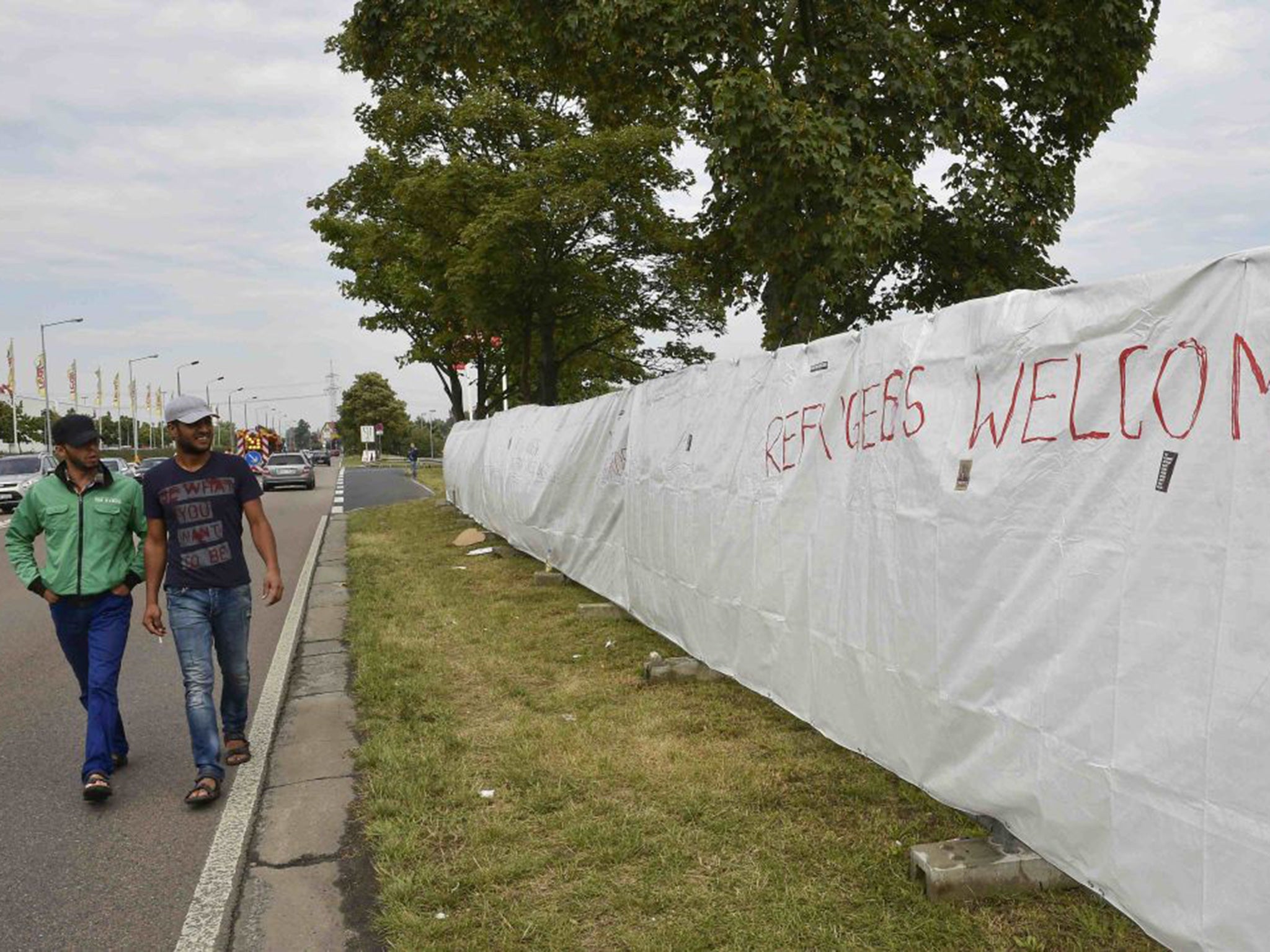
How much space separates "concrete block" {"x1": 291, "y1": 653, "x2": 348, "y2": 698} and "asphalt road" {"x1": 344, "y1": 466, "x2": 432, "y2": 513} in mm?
19286

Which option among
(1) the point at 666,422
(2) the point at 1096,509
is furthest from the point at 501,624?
(2) the point at 1096,509

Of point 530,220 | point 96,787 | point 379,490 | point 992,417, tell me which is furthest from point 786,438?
point 379,490

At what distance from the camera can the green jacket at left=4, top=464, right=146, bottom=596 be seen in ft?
16.7

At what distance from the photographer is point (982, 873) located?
3.51 m

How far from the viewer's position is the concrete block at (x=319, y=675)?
709cm

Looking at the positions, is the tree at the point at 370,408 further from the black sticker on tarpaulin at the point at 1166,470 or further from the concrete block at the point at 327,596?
the black sticker on tarpaulin at the point at 1166,470

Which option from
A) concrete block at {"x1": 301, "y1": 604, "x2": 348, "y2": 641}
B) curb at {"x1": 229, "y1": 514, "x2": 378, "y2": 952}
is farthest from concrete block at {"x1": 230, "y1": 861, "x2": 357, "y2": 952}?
concrete block at {"x1": 301, "y1": 604, "x2": 348, "y2": 641}

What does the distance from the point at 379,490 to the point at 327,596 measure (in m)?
27.1

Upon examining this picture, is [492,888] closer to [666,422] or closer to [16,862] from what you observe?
[16,862]

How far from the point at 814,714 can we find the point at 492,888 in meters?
1.98

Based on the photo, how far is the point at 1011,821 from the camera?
362cm

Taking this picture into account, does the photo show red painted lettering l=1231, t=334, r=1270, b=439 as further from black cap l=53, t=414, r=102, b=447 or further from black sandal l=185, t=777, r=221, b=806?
black cap l=53, t=414, r=102, b=447

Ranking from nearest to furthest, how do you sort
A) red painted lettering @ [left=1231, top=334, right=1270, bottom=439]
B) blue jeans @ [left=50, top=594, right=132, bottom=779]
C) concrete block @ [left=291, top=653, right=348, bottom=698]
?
red painted lettering @ [left=1231, top=334, right=1270, bottom=439]
blue jeans @ [left=50, top=594, right=132, bottom=779]
concrete block @ [left=291, top=653, right=348, bottom=698]

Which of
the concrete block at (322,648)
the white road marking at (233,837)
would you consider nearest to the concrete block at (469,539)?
the concrete block at (322,648)
